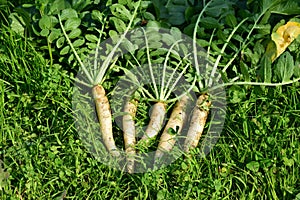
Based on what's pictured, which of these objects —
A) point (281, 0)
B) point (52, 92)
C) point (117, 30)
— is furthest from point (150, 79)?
point (281, 0)

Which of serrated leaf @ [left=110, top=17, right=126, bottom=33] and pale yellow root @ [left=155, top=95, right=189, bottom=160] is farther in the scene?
serrated leaf @ [left=110, top=17, right=126, bottom=33]

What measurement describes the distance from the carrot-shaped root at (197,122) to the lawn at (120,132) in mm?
80

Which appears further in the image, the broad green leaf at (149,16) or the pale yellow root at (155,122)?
the broad green leaf at (149,16)

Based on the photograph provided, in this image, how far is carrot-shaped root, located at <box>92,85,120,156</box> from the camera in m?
2.62

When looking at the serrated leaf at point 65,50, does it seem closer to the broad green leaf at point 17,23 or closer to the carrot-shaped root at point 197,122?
the broad green leaf at point 17,23

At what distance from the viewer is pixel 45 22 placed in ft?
9.36

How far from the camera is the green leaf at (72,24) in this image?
2.85 m

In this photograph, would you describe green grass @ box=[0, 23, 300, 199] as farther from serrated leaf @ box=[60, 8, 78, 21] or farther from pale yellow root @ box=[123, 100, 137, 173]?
serrated leaf @ box=[60, 8, 78, 21]

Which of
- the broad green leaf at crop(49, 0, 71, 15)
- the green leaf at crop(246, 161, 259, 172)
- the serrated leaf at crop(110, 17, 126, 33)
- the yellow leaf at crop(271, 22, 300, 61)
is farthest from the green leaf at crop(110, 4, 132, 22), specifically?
the green leaf at crop(246, 161, 259, 172)

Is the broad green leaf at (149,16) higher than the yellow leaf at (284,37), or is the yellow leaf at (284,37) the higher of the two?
the broad green leaf at (149,16)

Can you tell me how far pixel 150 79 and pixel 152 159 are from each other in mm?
414

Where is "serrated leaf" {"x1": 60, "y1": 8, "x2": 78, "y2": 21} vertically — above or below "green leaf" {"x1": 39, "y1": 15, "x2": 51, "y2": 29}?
above

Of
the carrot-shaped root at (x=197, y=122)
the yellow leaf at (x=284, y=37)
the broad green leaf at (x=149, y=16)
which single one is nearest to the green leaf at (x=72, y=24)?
the broad green leaf at (x=149, y=16)

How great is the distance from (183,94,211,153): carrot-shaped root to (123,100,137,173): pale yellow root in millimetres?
227
